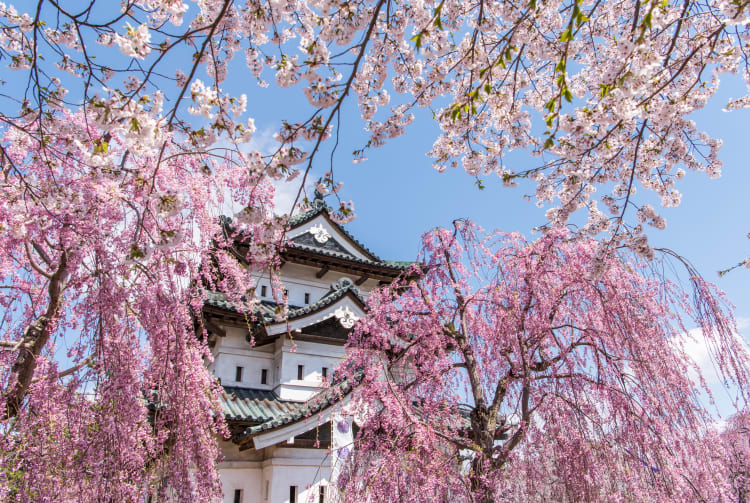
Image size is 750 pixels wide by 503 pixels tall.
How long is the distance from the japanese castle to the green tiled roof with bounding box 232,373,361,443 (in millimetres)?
18

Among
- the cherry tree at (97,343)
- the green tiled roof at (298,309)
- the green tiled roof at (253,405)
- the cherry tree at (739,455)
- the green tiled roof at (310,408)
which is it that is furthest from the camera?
the cherry tree at (739,455)

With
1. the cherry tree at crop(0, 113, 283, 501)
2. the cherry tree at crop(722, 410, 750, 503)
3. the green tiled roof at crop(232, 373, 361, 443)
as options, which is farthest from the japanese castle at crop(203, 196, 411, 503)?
the cherry tree at crop(722, 410, 750, 503)

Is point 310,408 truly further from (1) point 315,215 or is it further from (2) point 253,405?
(1) point 315,215

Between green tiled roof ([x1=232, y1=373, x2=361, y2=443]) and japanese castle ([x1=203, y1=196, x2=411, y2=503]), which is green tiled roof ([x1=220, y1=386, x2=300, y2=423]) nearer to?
japanese castle ([x1=203, y1=196, x2=411, y2=503])

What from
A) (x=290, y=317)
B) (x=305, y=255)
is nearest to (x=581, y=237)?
(x=290, y=317)

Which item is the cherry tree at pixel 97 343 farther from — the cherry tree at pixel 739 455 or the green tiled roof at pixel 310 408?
the cherry tree at pixel 739 455

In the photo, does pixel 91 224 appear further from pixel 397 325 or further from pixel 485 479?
pixel 485 479

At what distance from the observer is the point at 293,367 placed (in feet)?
30.4

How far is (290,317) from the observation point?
888 centimetres

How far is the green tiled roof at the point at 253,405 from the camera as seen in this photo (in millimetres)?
7680

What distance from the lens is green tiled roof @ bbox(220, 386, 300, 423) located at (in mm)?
7680

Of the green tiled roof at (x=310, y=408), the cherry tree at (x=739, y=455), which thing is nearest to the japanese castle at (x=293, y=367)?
the green tiled roof at (x=310, y=408)

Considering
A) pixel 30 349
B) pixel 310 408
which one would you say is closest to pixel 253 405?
pixel 310 408

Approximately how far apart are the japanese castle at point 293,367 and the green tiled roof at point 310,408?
2 centimetres
